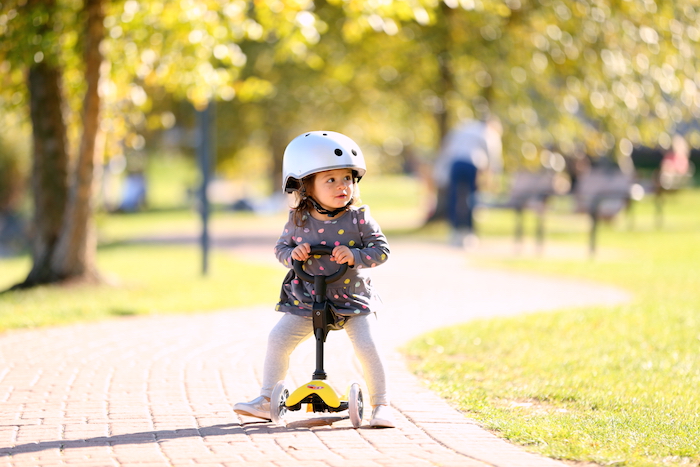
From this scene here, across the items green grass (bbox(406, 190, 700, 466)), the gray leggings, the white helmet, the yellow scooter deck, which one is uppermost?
the white helmet

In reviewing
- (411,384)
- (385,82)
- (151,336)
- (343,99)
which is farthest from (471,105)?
(411,384)

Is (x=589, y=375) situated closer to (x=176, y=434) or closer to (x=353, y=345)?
(x=353, y=345)

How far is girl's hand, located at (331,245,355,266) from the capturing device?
5.02 meters

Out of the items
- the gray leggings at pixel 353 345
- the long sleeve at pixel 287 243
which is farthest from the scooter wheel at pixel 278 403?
the long sleeve at pixel 287 243

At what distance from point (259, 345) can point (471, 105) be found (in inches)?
543

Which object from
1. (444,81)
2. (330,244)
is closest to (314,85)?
(444,81)

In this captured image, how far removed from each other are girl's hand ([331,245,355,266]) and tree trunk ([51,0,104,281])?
682 cm

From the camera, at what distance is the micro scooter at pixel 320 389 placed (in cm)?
511

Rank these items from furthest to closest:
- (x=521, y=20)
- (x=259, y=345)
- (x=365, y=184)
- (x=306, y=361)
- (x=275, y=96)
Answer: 1. (x=365, y=184)
2. (x=275, y=96)
3. (x=521, y=20)
4. (x=259, y=345)
5. (x=306, y=361)

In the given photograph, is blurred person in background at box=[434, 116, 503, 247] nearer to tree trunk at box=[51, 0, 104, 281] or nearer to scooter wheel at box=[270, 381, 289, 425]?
tree trunk at box=[51, 0, 104, 281]

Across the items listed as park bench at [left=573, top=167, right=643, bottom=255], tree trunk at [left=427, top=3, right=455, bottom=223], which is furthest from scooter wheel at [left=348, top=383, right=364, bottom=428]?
tree trunk at [left=427, top=3, right=455, bottom=223]

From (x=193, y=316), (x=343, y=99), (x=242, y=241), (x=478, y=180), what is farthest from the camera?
(x=343, y=99)

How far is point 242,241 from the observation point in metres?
20.6

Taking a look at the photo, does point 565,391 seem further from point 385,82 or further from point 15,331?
point 385,82
